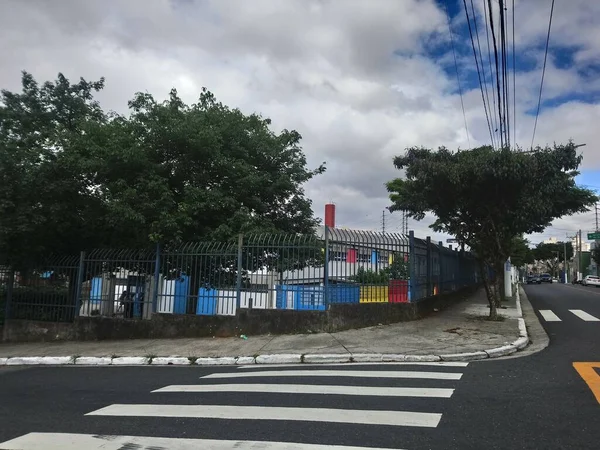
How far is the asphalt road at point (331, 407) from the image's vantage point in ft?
14.1

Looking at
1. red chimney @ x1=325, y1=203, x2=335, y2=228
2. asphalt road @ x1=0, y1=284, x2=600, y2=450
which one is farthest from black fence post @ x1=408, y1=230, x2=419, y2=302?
red chimney @ x1=325, y1=203, x2=335, y2=228

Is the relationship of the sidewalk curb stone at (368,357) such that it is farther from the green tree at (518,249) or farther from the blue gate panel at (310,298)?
the green tree at (518,249)

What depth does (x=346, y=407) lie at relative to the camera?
17.2ft

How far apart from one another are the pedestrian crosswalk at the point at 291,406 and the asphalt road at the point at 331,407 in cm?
1

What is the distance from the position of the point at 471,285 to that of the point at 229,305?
1753 centimetres

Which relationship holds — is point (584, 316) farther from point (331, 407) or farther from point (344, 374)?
point (331, 407)

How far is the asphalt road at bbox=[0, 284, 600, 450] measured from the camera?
430 cm

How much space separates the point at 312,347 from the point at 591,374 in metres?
4.82

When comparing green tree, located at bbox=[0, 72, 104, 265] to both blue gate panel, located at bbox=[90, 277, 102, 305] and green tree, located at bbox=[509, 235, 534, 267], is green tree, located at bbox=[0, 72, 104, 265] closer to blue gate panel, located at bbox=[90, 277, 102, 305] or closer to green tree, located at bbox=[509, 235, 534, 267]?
blue gate panel, located at bbox=[90, 277, 102, 305]

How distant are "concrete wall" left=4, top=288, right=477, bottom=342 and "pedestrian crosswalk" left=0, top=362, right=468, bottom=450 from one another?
10.4ft

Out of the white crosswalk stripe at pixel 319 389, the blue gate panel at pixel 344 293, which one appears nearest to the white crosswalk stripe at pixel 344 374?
the white crosswalk stripe at pixel 319 389

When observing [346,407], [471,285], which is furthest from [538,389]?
[471,285]

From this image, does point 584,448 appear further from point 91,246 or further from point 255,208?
point 91,246

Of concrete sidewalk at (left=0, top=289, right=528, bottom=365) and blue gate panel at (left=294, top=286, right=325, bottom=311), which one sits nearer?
concrete sidewalk at (left=0, top=289, right=528, bottom=365)
